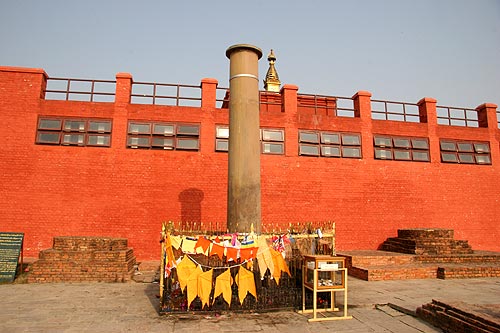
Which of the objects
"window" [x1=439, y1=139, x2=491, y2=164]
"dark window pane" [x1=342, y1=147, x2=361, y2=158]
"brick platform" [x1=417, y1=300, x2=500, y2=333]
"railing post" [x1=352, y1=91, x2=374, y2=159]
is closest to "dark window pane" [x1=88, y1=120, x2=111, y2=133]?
"dark window pane" [x1=342, y1=147, x2=361, y2=158]

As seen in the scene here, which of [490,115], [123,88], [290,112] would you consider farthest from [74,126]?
[490,115]

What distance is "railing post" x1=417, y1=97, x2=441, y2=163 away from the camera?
16359 mm

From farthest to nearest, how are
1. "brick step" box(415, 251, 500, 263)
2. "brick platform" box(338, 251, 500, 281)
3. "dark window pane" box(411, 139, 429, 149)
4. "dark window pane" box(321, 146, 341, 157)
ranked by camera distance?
"dark window pane" box(411, 139, 429, 149)
"dark window pane" box(321, 146, 341, 157)
"brick step" box(415, 251, 500, 263)
"brick platform" box(338, 251, 500, 281)

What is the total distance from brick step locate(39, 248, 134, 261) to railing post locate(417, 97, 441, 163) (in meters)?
14.1

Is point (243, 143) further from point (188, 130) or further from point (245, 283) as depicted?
point (188, 130)

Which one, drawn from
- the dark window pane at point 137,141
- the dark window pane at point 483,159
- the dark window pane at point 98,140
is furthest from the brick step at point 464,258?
the dark window pane at point 98,140

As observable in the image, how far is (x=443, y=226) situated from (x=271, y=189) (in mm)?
8180

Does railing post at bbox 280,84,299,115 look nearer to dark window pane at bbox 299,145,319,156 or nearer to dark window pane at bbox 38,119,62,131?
dark window pane at bbox 299,145,319,156

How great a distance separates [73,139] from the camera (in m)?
13.5

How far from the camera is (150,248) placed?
42.7 ft

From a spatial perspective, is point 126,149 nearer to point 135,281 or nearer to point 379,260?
point 135,281

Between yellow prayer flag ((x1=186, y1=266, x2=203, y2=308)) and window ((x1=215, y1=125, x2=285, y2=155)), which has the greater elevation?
window ((x1=215, y1=125, x2=285, y2=155))

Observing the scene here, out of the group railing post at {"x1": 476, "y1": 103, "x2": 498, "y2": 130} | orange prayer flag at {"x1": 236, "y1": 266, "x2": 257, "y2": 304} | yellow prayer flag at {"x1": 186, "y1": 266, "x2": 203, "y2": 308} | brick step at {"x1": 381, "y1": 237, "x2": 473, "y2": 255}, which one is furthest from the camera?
railing post at {"x1": 476, "y1": 103, "x2": 498, "y2": 130}

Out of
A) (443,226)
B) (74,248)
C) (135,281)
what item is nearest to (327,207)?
(443,226)
